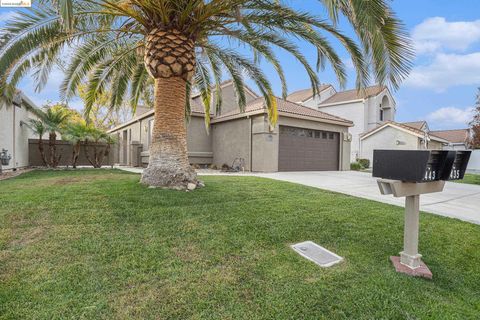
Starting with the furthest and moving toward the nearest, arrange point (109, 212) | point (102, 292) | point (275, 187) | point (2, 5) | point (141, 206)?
point (275, 187) → point (2, 5) → point (141, 206) → point (109, 212) → point (102, 292)

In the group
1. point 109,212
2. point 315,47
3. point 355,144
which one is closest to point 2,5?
point 109,212

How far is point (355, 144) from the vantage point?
2978 cm

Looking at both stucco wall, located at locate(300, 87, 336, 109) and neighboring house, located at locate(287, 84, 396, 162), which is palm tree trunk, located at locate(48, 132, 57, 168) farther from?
stucco wall, located at locate(300, 87, 336, 109)

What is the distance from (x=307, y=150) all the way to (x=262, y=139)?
3.61m

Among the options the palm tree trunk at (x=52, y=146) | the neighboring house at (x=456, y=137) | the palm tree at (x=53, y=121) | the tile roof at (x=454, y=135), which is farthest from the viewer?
the tile roof at (x=454, y=135)

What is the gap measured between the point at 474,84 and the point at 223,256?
83.6ft

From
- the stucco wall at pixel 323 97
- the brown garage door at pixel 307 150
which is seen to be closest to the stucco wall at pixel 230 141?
the brown garage door at pixel 307 150

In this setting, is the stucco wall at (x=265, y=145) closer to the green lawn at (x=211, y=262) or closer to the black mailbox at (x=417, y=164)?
the green lawn at (x=211, y=262)

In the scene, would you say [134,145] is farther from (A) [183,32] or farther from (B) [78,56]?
(A) [183,32]

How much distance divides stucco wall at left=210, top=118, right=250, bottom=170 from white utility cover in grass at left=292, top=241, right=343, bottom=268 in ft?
37.6

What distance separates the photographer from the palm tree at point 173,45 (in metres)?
6.04

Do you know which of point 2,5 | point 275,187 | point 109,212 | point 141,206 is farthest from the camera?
point 275,187

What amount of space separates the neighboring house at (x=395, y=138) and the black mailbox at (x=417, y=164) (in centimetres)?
2267

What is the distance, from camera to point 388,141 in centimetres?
2600
